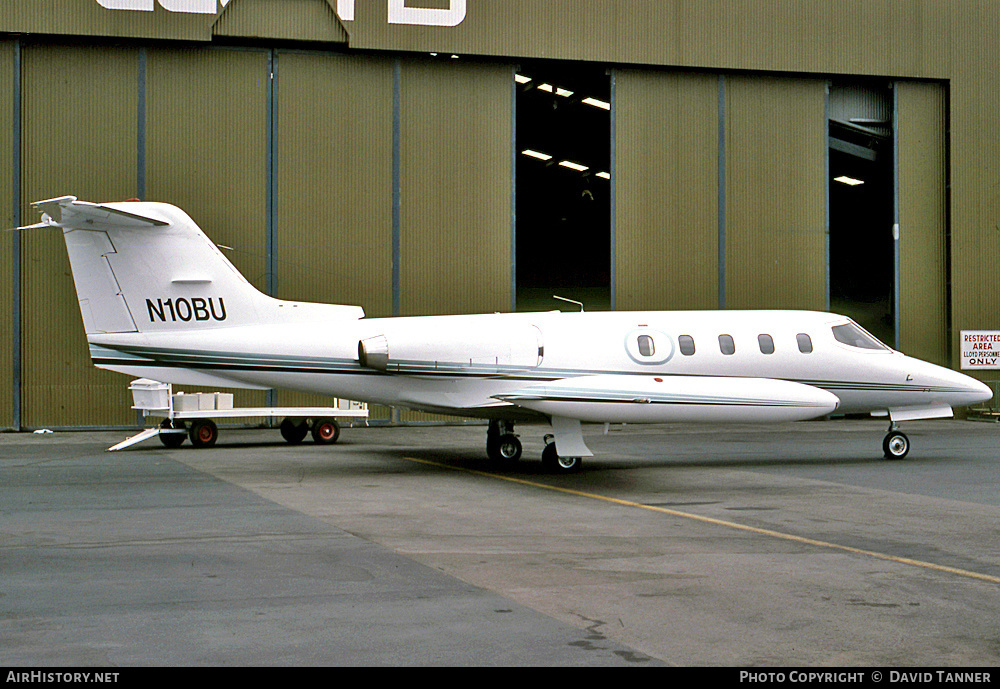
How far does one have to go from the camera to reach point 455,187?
27.9m

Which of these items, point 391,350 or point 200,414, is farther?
point 200,414

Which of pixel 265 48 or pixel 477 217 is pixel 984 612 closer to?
pixel 477 217

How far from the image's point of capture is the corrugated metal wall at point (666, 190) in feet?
94.7

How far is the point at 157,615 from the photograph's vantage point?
22.1 ft

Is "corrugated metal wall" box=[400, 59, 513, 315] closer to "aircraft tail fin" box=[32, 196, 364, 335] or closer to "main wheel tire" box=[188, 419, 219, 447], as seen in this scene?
"main wheel tire" box=[188, 419, 219, 447]

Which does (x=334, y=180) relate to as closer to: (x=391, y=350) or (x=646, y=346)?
Answer: (x=391, y=350)

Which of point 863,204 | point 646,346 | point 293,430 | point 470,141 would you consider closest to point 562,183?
point 470,141

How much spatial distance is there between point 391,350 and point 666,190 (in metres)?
15.6

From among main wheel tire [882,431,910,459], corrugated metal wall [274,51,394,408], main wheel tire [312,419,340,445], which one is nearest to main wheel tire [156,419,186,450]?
main wheel tire [312,419,340,445]

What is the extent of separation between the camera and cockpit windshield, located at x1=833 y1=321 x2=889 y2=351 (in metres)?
18.2

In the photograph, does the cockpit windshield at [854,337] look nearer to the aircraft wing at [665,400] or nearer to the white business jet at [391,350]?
the white business jet at [391,350]

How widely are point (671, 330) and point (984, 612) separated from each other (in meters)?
10.6

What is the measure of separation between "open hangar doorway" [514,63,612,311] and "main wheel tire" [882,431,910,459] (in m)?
13.5

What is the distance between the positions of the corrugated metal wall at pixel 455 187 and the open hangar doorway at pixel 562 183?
4.15ft
